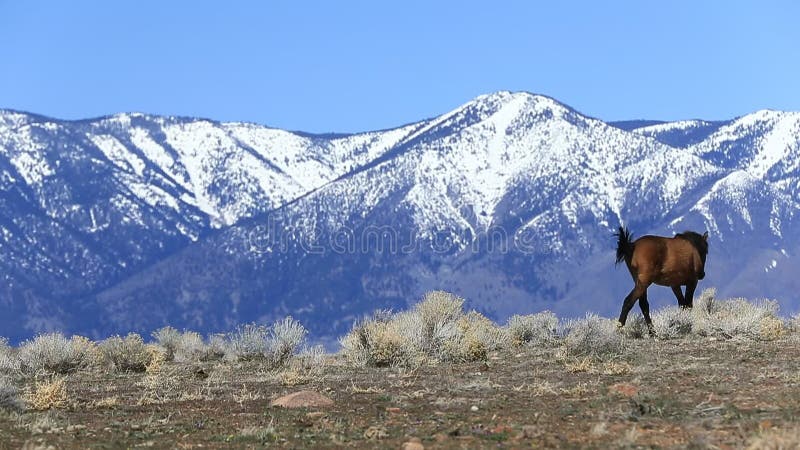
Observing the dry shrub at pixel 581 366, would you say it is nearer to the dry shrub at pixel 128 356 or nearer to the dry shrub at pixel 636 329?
the dry shrub at pixel 636 329

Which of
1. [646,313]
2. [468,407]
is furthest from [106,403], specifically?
[646,313]

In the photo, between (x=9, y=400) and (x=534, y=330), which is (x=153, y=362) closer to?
(x=9, y=400)

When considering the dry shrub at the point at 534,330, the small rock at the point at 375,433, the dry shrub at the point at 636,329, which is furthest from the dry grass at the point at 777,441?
the dry shrub at the point at 534,330

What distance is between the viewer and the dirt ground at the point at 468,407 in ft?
39.0

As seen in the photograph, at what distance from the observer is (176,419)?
573 inches

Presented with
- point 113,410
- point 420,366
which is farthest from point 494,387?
point 113,410

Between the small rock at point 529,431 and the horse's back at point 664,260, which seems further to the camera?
the horse's back at point 664,260

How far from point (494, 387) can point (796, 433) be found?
634cm

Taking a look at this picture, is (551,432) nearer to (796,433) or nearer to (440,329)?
(796,433)

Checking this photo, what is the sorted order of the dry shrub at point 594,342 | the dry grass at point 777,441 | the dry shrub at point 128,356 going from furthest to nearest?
the dry shrub at point 128,356 < the dry shrub at point 594,342 < the dry grass at point 777,441

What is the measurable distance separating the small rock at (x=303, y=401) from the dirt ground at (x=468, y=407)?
18cm

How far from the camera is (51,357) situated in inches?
904

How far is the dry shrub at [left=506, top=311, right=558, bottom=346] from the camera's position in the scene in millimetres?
24891

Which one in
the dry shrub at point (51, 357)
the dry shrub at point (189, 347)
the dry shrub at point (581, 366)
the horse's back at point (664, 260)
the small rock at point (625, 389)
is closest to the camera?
the small rock at point (625, 389)
